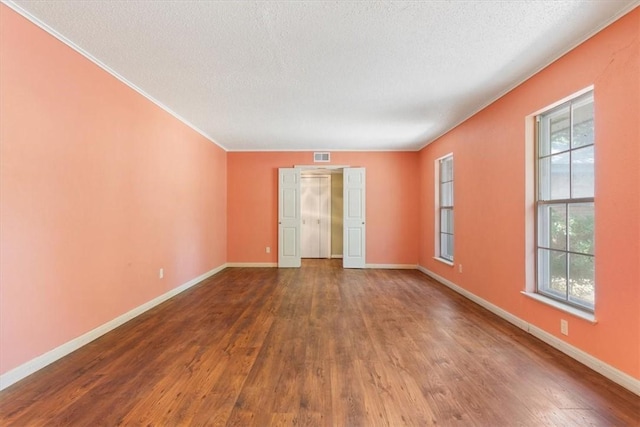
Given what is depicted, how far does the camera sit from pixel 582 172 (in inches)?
91.7

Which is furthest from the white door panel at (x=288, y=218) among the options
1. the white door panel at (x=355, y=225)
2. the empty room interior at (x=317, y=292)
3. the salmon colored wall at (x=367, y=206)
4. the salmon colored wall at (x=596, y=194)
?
the salmon colored wall at (x=596, y=194)

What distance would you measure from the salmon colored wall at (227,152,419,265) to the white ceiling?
2271 millimetres

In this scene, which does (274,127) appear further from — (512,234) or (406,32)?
(512,234)

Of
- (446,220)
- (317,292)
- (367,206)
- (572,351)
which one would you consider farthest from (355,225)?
(572,351)

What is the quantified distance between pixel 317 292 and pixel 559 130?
130 inches

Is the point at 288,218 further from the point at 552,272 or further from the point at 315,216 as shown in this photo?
the point at 552,272

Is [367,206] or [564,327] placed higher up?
[367,206]

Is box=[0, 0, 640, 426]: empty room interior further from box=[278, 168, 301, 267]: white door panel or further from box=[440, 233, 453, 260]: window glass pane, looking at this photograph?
box=[278, 168, 301, 267]: white door panel

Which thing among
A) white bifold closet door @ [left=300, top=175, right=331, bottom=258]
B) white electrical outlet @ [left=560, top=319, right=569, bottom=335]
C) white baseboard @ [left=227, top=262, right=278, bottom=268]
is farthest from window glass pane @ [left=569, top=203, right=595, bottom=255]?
white bifold closet door @ [left=300, top=175, right=331, bottom=258]

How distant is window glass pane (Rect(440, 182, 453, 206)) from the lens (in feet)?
16.0

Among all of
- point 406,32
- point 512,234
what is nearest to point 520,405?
point 512,234

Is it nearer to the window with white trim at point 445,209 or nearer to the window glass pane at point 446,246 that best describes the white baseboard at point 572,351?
the window glass pane at point 446,246

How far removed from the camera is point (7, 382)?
185cm

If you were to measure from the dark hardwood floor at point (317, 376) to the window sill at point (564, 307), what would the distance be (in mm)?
356
